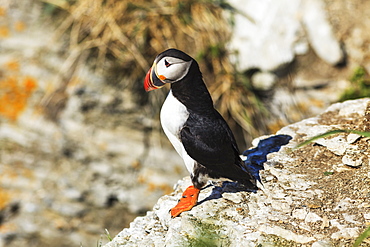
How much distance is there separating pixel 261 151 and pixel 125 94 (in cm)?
223

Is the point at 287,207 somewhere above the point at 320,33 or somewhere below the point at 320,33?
below

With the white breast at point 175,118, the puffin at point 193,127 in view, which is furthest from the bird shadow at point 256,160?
the white breast at point 175,118

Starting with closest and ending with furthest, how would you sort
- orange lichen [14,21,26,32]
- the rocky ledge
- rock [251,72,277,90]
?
the rocky ledge, rock [251,72,277,90], orange lichen [14,21,26,32]

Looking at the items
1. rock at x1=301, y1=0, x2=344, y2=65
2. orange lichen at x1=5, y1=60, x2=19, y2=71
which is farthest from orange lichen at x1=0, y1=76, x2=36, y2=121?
rock at x1=301, y1=0, x2=344, y2=65

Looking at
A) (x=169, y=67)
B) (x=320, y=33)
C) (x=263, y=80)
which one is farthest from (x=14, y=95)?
(x=320, y=33)

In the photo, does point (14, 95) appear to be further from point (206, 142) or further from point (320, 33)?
point (320, 33)

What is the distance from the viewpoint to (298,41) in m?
5.12

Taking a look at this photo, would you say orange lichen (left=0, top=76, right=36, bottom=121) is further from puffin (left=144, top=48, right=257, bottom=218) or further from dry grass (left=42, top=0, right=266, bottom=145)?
puffin (left=144, top=48, right=257, bottom=218)

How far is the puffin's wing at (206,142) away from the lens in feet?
8.91

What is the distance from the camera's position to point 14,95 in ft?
16.9

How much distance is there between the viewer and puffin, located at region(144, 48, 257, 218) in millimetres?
2713

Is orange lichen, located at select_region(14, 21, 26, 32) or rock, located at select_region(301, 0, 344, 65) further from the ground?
orange lichen, located at select_region(14, 21, 26, 32)

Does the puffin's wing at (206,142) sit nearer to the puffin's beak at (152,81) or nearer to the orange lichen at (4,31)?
the puffin's beak at (152,81)

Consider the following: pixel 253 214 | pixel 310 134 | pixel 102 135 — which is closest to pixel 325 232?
pixel 253 214
